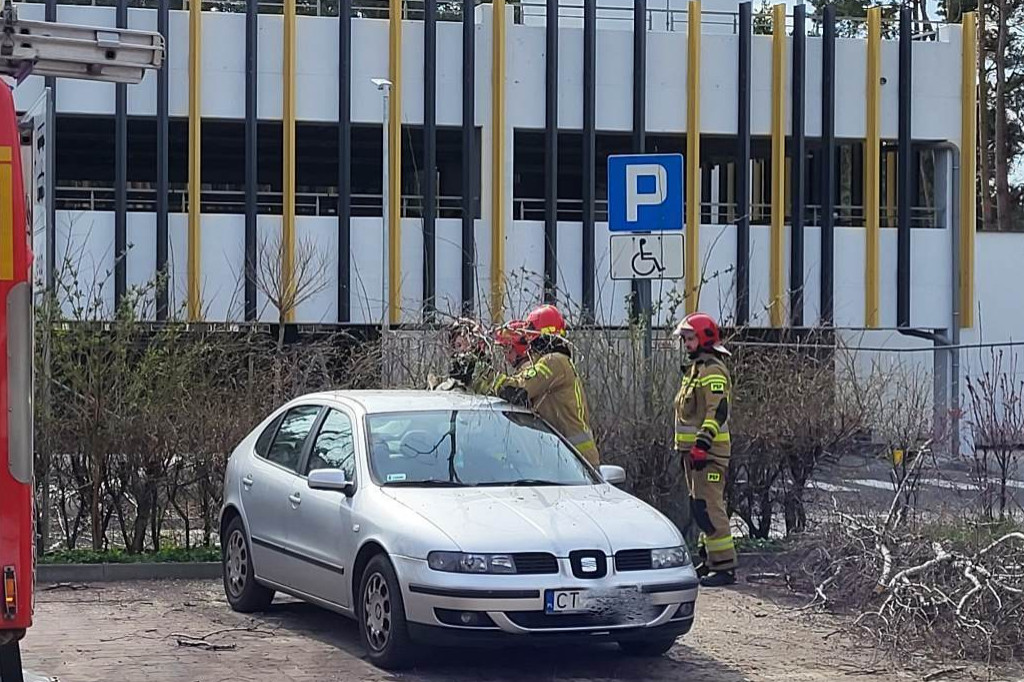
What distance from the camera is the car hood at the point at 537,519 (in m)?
8.21

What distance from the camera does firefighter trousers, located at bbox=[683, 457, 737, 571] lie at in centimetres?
1155

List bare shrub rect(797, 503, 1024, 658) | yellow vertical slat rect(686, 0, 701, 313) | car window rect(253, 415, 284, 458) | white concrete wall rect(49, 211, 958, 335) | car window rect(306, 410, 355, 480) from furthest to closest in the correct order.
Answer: yellow vertical slat rect(686, 0, 701, 313) < white concrete wall rect(49, 211, 958, 335) < car window rect(253, 415, 284, 458) < car window rect(306, 410, 355, 480) < bare shrub rect(797, 503, 1024, 658)

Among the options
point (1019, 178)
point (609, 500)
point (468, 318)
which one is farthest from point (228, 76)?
point (1019, 178)

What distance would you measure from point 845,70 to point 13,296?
2930cm

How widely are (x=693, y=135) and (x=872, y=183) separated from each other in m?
4.08

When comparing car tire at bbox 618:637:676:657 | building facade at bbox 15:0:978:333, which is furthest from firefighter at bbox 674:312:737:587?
building facade at bbox 15:0:978:333

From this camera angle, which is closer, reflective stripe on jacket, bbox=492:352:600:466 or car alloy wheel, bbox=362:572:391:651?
car alloy wheel, bbox=362:572:391:651

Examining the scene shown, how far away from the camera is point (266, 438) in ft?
34.2

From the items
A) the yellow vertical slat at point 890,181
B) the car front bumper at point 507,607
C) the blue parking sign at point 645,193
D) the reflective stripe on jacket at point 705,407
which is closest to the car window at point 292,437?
the car front bumper at point 507,607

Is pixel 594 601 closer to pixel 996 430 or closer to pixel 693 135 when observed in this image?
pixel 996 430

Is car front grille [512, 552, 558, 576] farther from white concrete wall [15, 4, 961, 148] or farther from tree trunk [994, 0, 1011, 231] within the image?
tree trunk [994, 0, 1011, 231]

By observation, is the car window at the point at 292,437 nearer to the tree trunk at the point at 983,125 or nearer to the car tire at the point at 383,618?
the car tire at the point at 383,618

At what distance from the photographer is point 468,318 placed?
43.2 feet

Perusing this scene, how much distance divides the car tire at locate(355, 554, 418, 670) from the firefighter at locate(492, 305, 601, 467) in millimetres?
2678
